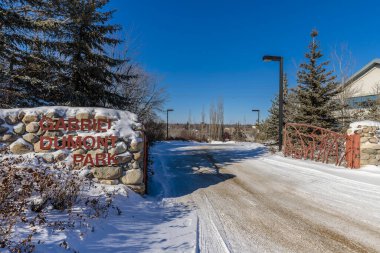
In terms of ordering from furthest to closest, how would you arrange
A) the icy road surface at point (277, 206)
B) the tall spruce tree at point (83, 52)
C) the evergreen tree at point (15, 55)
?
the tall spruce tree at point (83, 52), the evergreen tree at point (15, 55), the icy road surface at point (277, 206)

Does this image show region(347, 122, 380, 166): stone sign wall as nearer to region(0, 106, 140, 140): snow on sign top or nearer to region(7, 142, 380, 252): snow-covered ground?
region(7, 142, 380, 252): snow-covered ground

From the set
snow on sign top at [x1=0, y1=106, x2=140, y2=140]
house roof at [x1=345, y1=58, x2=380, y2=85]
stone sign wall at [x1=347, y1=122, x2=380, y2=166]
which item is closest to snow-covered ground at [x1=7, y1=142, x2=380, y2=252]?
stone sign wall at [x1=347, y1=122, x2=380, y2=166]

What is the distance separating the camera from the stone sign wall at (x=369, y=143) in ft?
25.4

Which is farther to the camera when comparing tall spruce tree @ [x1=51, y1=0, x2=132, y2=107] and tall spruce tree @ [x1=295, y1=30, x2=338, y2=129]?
tall spruce tree @ [x1=295, y1=30, x2=338, y2=129]

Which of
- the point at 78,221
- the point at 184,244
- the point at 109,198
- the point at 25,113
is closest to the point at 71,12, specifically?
the point at 25,113

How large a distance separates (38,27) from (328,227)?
9.12 metres

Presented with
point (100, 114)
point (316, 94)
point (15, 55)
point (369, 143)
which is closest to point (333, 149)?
point (369, 143)

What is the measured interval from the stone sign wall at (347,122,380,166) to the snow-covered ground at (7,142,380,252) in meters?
0.56

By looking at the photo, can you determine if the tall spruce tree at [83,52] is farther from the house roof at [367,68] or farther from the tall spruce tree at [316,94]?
the house roof at [367,68]

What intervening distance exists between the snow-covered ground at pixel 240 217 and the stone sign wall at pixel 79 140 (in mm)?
453

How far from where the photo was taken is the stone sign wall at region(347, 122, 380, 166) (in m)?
7.74

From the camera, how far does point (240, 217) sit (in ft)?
13.6

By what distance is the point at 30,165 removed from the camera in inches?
168

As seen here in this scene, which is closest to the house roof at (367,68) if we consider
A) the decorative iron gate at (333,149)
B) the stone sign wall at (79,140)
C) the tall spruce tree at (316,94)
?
the tall spruce tree at (316,94)
